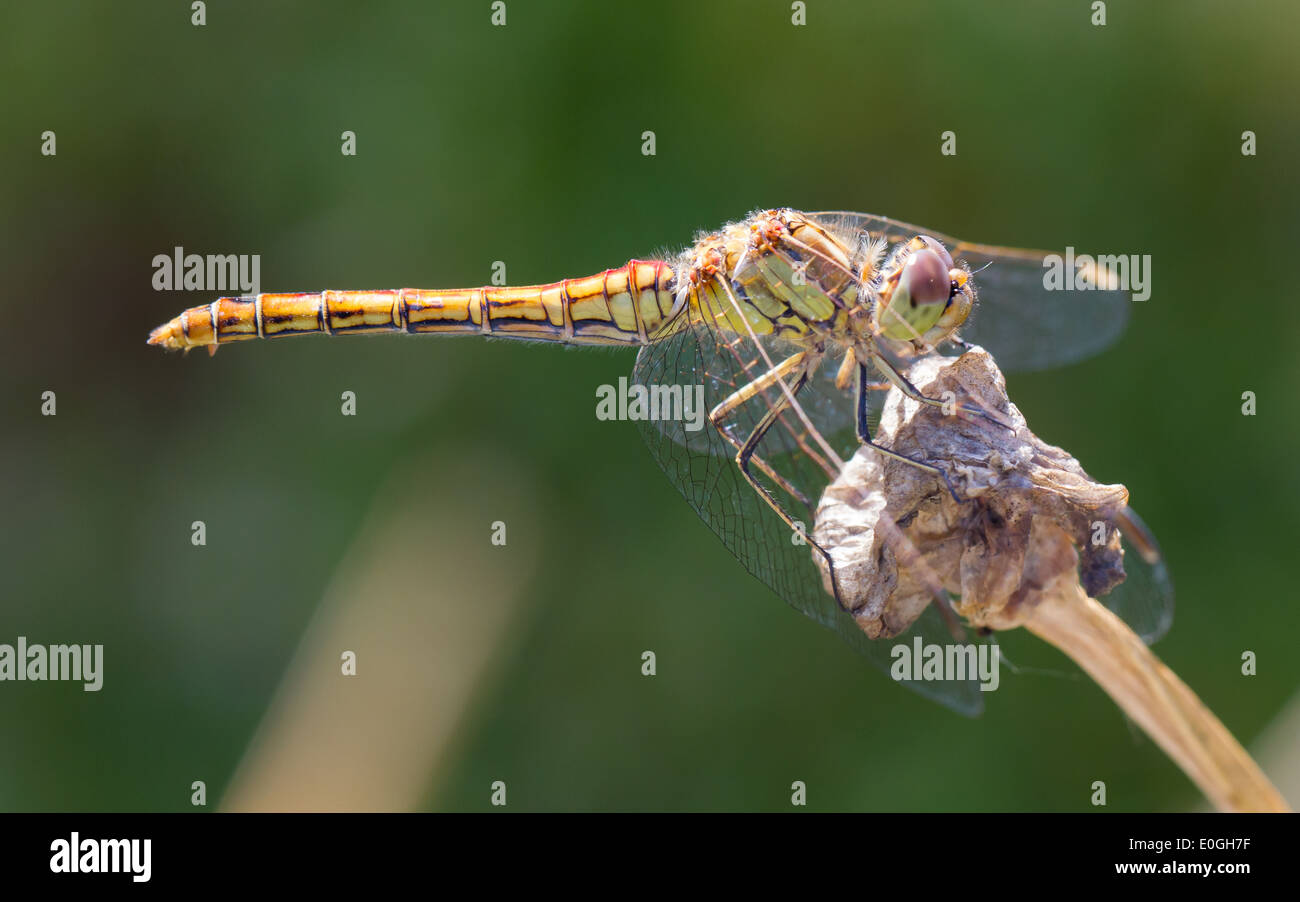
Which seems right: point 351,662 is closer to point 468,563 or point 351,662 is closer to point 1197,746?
point 468,563

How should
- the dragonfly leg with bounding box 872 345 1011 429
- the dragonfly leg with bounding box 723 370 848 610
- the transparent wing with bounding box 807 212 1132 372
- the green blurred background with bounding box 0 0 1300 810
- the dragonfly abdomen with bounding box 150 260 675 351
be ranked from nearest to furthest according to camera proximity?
the dragonfly leg with bounding box 872 345 1011 429 < the dragonfly leg with bounding box 723 370 848 610 < the dragonfly abdomen with bounding box 150 260 675 351 < the transparent wing with bounding box 807 212 1132 372 < the green blurred background with bounding box 0 0 1300 810

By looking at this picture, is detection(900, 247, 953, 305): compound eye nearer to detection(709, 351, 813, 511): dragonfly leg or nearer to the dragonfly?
the dragonfly

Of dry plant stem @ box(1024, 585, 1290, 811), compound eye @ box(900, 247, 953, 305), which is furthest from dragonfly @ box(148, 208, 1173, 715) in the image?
dry plant stem @ box(1024, 585, 1290, 811)

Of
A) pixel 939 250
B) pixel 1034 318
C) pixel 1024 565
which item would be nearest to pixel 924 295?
pixel 939 250

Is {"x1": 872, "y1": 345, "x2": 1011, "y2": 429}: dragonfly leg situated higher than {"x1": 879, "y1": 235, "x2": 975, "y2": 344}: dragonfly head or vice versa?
{"x1": 879, "y1": 235, "x2": 975, "y2": 344}: dragonfly head

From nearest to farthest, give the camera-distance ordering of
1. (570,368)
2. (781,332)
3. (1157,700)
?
(1157,700) → (781,332) → (570,368)

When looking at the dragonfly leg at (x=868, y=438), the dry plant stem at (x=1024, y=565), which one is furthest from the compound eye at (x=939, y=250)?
the dry plant stem at (x=1024, y=565)

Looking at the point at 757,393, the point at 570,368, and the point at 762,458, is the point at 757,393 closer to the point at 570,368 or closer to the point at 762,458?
the point at 762,458

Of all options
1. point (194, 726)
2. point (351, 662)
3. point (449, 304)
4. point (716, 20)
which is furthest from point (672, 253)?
point (194, 726)
